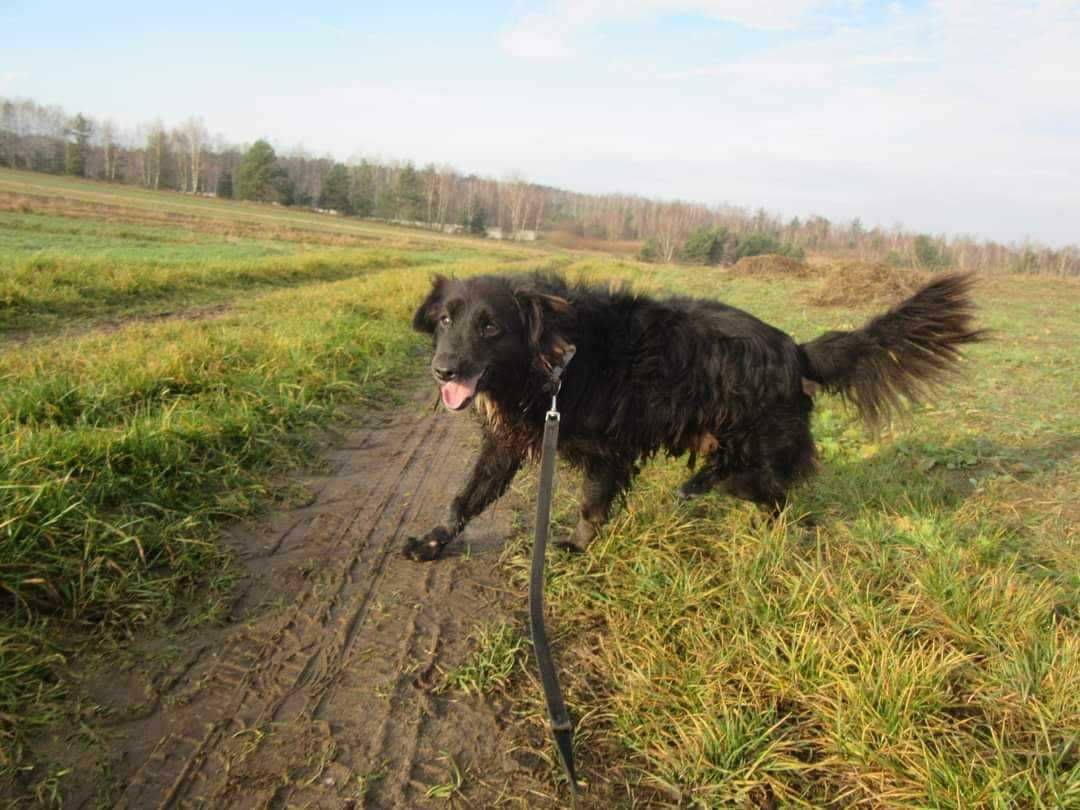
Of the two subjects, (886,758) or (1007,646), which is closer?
(886,758)

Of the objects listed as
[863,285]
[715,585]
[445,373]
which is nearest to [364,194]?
[863,285]

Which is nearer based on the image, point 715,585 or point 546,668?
point 546,668

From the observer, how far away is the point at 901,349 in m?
3.67

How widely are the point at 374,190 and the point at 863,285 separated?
74777mm

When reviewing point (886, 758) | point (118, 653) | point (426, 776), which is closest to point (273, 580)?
point (118, 653)

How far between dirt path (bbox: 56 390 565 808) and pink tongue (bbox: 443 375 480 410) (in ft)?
3.13

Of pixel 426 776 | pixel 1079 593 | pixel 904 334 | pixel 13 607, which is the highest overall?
pixel 904 334

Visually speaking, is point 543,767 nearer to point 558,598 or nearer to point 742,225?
point 558,598

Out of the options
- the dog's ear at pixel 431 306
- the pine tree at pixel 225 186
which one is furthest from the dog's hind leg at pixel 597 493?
the pine tree at pixel 225 186

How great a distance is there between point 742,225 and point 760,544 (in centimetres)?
6363

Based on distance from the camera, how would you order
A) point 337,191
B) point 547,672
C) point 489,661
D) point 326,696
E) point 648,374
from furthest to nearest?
point 337,191
point 648,374
point 489,661
point 326,696
point 547,672

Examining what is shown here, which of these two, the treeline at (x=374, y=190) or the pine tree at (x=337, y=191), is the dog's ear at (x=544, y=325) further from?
the pine tree at (x=337, y=191)

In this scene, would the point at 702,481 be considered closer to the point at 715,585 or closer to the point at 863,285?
the point at 715,585

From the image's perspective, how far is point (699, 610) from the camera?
2.79m
